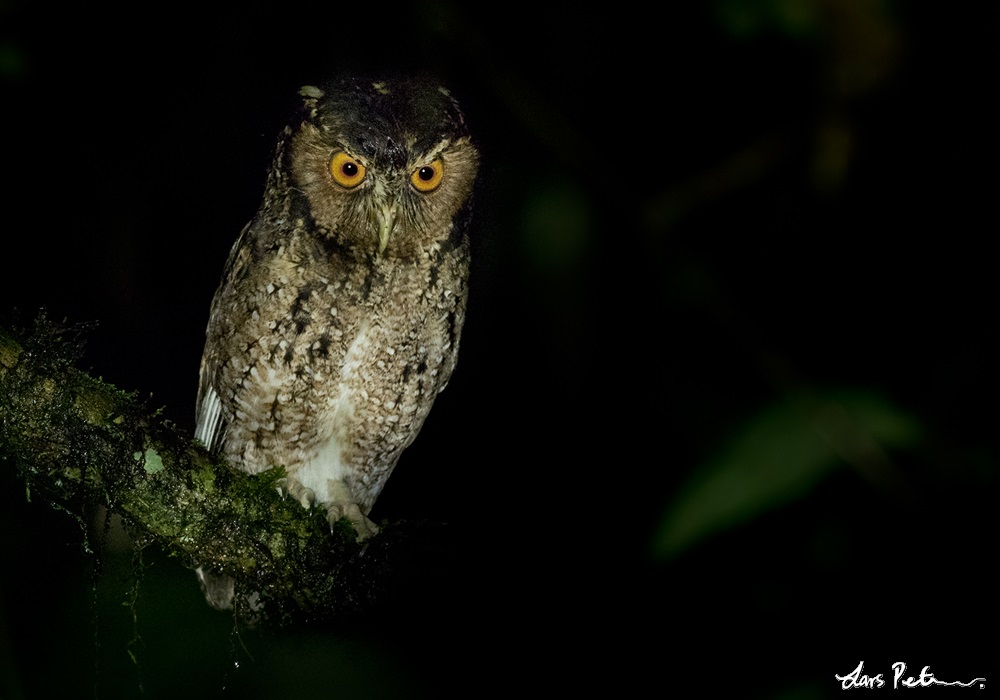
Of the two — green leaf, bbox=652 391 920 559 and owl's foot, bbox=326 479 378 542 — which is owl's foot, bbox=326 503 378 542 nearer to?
owl's foot, bbox=326 479 378 542

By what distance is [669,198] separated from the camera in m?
0.72

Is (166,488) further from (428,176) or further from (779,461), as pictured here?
(779,461)

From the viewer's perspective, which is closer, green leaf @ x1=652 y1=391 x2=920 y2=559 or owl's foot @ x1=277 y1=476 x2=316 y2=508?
green leaf @ x1=652 y1=391 x2=920 y2=559

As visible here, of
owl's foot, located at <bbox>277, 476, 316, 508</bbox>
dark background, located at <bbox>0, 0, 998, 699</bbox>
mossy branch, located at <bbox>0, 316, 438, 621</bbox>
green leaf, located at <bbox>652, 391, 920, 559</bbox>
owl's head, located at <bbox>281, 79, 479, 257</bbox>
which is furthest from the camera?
owl's foot, located at <bbox>277, 476, 316, 508</bbox>

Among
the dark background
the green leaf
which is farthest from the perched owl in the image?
the green leaf

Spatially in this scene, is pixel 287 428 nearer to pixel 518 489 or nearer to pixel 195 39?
pixel 518 489

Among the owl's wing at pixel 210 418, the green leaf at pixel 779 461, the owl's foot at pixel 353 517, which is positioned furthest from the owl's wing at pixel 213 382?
the green leaf at pixel 779 461

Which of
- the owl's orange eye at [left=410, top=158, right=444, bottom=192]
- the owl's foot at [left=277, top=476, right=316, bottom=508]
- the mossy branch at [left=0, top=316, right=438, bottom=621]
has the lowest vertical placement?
the mossy branch at [left=0, top=316, right=438, bottom=621]

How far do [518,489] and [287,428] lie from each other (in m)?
0.92

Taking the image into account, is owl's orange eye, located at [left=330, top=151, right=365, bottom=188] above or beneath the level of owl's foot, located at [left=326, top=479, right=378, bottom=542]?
above

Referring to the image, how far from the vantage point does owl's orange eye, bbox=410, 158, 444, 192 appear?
5.62 ft

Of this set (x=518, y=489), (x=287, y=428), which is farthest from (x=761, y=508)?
(x=518, y=489)

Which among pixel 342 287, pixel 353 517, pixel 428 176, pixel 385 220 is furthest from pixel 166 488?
pixel 428 176

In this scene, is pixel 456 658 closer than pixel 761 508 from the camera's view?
No
